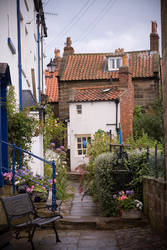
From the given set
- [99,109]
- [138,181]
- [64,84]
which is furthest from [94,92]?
[138,181]

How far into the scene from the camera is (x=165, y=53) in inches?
215

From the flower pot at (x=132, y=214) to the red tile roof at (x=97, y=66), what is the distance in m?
19.0

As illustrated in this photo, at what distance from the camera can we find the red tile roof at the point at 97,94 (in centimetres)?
2132

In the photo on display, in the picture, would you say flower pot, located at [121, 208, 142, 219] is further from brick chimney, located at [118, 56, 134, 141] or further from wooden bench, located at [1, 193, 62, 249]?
brick chimney, located at [118, 56, 134, 141]

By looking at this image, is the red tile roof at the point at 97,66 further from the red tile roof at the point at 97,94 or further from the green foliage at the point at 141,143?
the green foliage at the point at 141,143

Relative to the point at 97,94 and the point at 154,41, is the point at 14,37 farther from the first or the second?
the point at 154,41

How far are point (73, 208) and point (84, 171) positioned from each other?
4.61ft

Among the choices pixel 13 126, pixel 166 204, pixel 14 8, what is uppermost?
pixel 14 8

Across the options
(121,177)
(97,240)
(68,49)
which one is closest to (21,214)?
(97,240)

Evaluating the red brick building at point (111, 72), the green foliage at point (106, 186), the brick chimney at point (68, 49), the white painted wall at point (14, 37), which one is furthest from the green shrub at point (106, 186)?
the brick chimney at point (68, 49)

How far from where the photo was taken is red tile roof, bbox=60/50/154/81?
26219mm

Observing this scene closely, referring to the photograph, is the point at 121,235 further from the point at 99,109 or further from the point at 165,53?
the point at 99,109

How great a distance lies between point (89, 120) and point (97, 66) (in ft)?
23.4

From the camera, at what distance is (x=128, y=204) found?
7.78 m
